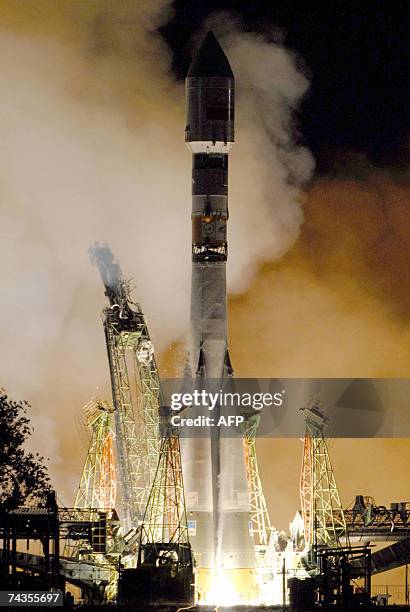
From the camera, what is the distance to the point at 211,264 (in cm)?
8562

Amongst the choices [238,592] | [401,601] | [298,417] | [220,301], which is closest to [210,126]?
[220,301]

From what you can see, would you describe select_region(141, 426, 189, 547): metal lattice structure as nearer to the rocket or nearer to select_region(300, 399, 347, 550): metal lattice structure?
the rocket

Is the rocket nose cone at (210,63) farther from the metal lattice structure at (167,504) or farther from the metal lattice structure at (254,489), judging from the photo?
Answer: the metal lattice structure at (167,504)

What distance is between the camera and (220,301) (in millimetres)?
85625

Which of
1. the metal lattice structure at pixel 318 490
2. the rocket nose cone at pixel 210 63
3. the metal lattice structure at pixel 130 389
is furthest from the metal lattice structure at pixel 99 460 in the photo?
the rocket nose cone at pixel 210 63

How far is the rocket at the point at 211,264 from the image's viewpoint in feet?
278

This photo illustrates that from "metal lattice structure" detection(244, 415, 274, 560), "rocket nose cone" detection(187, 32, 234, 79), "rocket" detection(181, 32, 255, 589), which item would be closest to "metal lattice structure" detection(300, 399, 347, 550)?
"metal lattice structure" detection(244, 415, 274, 560)

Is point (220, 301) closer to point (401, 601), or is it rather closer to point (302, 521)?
point (302, 521)

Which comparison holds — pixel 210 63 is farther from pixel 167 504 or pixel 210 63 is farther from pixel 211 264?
pixel 167 504

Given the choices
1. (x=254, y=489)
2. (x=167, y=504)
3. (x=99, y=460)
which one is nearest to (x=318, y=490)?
(x=254, y=489)

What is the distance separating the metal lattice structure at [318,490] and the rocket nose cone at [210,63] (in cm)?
1452

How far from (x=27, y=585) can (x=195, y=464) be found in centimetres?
1288

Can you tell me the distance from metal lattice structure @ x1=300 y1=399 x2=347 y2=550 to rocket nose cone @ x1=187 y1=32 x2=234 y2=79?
47.6 ft

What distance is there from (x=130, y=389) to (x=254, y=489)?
8.72m
